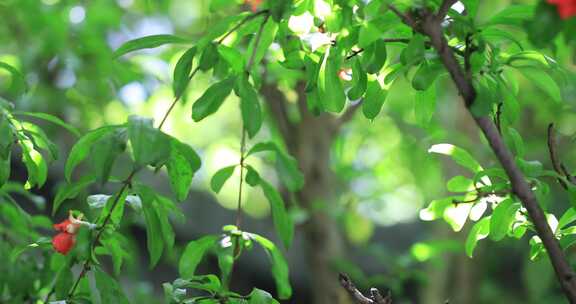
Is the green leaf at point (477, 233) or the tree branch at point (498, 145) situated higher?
the tree branch at point (498, 145)

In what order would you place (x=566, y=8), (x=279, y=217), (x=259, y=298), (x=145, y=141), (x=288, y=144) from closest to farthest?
(x=566, y=8)
(x=145, y=141)
(x=259, y=298)
(x=279, y=217)
(x=288, y=144)

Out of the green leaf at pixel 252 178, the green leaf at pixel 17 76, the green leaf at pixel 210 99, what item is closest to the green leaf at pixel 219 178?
the green leaf at pixel 252 178

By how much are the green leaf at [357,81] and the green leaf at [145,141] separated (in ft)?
0.60

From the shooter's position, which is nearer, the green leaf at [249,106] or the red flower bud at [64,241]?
the green leaf at [249,106]

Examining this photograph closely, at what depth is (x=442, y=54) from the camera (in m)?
0.55

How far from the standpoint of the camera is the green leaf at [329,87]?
667mm

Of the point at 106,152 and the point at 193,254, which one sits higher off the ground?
the point at 106,152

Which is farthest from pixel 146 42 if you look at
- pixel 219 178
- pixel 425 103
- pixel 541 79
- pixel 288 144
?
pixel 288 144

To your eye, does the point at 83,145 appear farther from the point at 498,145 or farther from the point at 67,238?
the point at 498,145

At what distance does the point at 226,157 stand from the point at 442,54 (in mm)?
1976

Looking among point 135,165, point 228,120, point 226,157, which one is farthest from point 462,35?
point 228,120

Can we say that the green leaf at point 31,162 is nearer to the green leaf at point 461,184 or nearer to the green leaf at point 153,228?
the green leaf at point 153,228

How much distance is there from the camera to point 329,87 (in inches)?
26.5

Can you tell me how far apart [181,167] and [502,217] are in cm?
30
